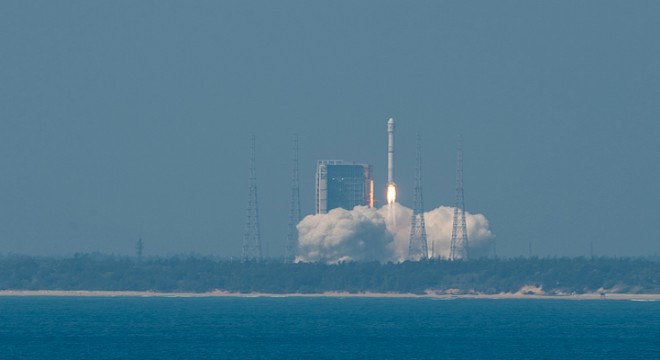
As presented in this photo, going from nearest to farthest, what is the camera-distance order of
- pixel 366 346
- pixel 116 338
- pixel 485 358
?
1. pixel 485 358
2. pixel 366 346
3. pixel 116 338

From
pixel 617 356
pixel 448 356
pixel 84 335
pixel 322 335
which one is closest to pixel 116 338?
pixel 84 335

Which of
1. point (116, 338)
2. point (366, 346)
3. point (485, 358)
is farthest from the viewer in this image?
point (116, 338)

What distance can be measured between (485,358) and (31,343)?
165 feet

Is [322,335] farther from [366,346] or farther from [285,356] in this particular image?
[285,356]

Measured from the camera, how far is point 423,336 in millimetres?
194000

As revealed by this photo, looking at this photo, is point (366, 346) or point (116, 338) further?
point (116, 338)

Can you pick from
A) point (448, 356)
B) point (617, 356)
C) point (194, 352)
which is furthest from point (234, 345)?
point (617, 356)

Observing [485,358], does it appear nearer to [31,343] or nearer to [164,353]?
[164,353]

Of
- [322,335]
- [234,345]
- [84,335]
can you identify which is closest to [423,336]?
[322,335]

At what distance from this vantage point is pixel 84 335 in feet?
643

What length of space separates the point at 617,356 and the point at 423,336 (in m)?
32.9

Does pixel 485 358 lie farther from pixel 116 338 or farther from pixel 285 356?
pixel 116 338

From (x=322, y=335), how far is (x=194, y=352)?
1224 inches

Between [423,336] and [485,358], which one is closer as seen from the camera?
[485,358]
